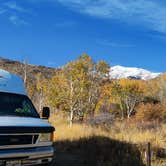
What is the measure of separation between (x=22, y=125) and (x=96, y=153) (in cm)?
540

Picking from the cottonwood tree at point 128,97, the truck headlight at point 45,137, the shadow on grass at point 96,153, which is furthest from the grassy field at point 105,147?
the cottonwood tree at point 128,97

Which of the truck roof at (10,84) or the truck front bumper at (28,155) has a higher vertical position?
the truck roof at (10,84)

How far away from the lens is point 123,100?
61.7 meters

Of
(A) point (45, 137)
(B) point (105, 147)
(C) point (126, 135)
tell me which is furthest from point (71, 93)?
(A) point (45, 137)

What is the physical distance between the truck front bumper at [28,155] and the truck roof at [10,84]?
6.61 ft

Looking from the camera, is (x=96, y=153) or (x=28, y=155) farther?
(x=96, y=153)

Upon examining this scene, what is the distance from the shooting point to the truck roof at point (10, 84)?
948 centimetres

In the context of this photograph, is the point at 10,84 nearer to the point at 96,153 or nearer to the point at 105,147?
the point at 96,153

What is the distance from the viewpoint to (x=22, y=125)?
25.9ft

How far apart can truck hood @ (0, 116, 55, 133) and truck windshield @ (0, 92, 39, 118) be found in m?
0.48

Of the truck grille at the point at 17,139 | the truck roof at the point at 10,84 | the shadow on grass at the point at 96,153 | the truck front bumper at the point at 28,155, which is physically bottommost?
the shadow on grass at the point at 96,153

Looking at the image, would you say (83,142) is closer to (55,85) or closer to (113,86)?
(55,85)

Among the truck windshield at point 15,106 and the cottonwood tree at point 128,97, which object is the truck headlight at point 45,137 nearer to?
the truck windshield at point 15,106

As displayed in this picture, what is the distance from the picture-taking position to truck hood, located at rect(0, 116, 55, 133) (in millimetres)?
7616
